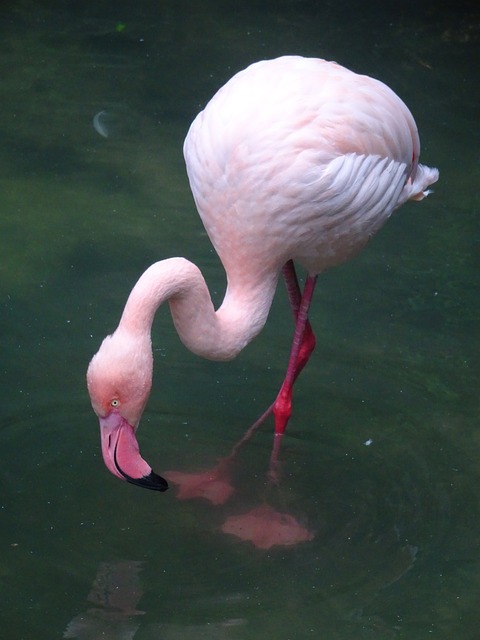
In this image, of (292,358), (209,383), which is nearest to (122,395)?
(292,358)

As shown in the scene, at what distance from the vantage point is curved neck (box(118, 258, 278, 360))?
3.67m

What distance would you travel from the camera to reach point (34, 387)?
4832 millimetres

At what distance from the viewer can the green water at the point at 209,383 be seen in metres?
Result: 3.89

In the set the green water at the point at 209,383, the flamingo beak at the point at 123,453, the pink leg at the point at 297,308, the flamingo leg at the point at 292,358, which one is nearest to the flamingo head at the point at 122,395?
the flamingo beak at the point at 123,453

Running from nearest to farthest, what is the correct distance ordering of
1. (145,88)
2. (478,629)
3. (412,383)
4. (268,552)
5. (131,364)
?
(131,364) < (478,629) < (268,552) < (412,383) < (145,88)

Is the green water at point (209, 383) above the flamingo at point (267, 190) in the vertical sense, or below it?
below

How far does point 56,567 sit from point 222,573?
623 millimetres

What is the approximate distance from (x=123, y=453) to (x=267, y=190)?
3.75 feet

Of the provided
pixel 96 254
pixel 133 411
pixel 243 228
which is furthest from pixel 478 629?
pixel 96 254

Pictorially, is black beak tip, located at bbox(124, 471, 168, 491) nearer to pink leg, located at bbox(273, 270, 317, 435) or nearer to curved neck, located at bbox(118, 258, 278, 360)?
curved neck, located at bbox(118, 258, 278, 360)

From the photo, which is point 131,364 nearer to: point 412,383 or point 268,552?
point 268,552

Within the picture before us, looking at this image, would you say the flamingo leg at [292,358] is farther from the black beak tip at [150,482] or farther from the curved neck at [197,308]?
the black beak tip at [150,482]

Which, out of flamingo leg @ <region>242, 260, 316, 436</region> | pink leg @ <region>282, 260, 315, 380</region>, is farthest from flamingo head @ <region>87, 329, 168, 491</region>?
pink leg @ <region>282, 260, 315, 380</region>

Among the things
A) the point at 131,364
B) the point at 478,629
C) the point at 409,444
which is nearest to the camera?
the point at 131,364
